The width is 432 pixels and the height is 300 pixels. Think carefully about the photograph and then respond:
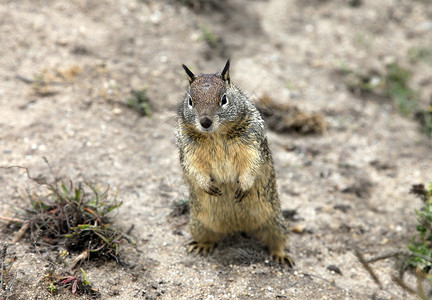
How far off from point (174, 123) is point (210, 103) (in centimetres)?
135

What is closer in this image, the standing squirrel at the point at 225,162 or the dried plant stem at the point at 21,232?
the standing squirrel at the point at 225,162

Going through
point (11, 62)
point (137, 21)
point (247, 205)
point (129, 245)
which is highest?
point (137, 21)

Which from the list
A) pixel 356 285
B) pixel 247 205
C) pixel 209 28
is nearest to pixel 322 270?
pixel 356 285

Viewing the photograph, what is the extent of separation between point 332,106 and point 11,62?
4.97 m

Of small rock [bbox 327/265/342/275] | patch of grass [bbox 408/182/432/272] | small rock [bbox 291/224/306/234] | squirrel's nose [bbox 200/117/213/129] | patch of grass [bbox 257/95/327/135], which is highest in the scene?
squirrel's nose [bbox 200/117/213/129]

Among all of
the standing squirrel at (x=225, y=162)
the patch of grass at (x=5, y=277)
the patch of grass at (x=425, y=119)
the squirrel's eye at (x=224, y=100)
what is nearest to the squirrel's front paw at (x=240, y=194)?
the standing squirrel at (x=225, y=162)

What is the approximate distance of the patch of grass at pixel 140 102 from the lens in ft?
21.1

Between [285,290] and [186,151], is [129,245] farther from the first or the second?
[285,290]

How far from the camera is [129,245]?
4578mm

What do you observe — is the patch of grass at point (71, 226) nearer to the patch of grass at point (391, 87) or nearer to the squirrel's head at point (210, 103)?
the squirrel's head at point (210, 103)

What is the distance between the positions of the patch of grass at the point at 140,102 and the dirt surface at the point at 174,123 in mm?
136

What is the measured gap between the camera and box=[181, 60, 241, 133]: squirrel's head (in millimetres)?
3740

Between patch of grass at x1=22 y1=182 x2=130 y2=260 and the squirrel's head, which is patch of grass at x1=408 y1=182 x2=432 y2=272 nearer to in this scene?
the squirrel's head

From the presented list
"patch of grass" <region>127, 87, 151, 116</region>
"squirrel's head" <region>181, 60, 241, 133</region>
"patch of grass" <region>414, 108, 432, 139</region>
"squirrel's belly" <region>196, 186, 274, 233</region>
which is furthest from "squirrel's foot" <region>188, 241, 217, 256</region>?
"patch of grass" <region>414, 108, 432, 139</region>
